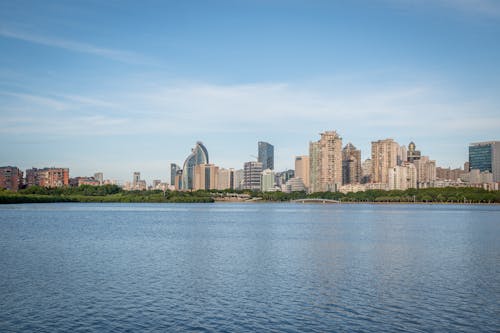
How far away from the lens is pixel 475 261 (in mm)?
36469

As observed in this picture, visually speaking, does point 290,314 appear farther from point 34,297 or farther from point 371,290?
point 34,297

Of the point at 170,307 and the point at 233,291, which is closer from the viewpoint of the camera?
the point at 170,307

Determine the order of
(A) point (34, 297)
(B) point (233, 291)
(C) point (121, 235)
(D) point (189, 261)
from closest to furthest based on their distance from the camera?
(A) point (34, 297), (B) point (233, 291), (D) point (189, 261), (C) point (121, 235)

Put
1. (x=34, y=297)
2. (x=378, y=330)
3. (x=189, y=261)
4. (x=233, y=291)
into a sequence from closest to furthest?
(x=378, y=330) → (x=34, y=297) → (x=233, y=291) → (x=189, y=261)

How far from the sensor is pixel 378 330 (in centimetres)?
1966

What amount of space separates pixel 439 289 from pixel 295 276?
7347 millimetres

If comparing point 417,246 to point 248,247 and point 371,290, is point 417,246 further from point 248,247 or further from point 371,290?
point 371,290

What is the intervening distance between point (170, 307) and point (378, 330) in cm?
828

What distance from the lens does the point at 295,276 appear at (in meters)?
30.0

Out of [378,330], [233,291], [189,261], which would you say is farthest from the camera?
[189,261]

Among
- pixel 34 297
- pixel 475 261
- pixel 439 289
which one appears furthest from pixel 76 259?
pixel 475 261

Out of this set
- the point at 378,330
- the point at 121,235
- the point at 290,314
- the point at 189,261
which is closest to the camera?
the point at 378,330

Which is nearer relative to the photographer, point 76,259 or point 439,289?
point 439,289

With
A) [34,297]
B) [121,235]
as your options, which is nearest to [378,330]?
[34,297]
